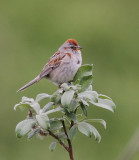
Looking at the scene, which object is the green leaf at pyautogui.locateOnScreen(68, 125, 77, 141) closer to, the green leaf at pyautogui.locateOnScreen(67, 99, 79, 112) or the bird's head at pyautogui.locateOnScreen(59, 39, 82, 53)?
the green leaf at pyautogui.locateOnScreen(67, 99, 79, 112)

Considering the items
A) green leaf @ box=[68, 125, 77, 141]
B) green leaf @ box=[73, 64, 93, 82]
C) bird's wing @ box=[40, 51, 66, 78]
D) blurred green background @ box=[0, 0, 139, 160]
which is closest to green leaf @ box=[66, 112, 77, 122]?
green leaf @ box=[68, 125, 77, 141]

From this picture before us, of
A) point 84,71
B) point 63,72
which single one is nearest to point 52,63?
point 63,72

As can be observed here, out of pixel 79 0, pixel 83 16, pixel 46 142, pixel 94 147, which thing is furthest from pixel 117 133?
pixel 79 0

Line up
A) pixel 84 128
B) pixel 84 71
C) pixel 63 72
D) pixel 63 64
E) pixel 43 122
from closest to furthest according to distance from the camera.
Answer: pixel 43 122, pixel 84 128, pixel 84 71, pixel 63 72, pixel 63 64

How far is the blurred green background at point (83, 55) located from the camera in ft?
17.1

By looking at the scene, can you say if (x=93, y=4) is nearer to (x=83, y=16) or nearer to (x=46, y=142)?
(x=83, y=16)

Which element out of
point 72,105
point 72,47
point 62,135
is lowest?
point 62,135

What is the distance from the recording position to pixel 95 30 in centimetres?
689

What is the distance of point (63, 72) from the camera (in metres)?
2.96

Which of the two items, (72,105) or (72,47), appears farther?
(72,47)

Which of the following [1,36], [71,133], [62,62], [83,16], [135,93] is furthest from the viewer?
[83,16]

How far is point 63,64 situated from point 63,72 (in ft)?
0.64

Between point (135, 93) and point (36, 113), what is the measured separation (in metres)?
4.19

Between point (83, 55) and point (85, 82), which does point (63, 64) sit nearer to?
point (85, 82)
